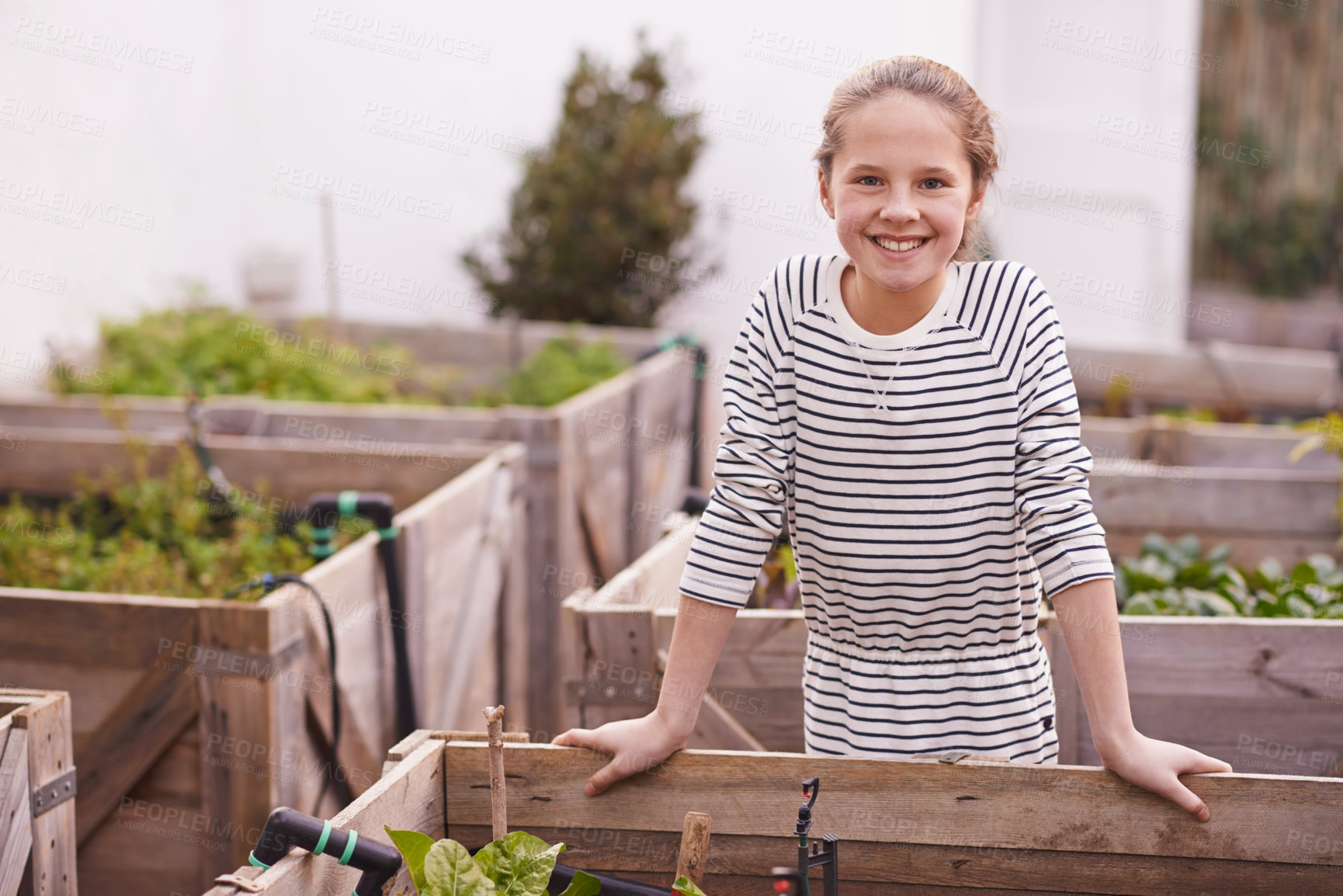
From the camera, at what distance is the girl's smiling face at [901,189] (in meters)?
1.23

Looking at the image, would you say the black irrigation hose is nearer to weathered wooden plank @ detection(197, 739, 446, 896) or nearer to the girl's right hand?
weathered wooden plank @ detection(197, 739, 446, 896)

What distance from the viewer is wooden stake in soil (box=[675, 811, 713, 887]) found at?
46.4 inches

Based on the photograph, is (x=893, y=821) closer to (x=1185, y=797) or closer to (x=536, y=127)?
(x=1185, y=797)

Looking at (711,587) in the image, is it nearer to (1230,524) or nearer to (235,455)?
(1230,524)

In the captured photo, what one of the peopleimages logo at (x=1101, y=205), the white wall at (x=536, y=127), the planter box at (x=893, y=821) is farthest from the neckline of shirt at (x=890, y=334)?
the peopleimages logo at (x=1101, y=205)

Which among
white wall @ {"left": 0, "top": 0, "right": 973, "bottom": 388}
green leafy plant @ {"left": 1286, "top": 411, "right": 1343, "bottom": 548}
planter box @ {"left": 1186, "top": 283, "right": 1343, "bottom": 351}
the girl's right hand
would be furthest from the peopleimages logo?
the girl's right hand

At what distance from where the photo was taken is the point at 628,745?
1.30 metres

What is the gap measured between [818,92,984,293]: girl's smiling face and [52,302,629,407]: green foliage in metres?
2.90

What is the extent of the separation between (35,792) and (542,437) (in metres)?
1.92

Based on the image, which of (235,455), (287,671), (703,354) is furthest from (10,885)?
(703,354)

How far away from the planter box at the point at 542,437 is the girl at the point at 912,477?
6.53 ft

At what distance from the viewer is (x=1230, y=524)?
282 cm

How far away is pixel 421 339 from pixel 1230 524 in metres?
3.39

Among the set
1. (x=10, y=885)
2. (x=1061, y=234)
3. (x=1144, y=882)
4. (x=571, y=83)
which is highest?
(x=571, y=83)
